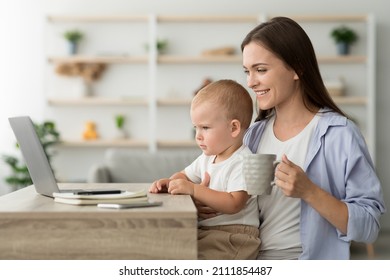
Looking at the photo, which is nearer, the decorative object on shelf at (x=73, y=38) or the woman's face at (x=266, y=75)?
the woman's face at (x=266, y=75)

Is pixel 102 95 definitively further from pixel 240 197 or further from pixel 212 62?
pixel 240 197

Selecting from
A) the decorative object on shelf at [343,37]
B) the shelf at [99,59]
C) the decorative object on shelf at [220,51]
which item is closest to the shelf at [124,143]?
the shelf at [99,59]

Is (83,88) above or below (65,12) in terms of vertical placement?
below

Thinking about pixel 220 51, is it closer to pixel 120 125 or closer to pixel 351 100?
pixel 120 125

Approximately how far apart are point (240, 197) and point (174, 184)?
168mm

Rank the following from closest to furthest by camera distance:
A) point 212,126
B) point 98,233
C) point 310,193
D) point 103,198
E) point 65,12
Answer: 1. point 98,233
2. point 103,198
3. point 310,193
4. point 212,126
5. point 65,12

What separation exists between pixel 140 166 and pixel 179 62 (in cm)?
230

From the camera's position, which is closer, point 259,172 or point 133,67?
point 259,172

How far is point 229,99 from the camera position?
182cm

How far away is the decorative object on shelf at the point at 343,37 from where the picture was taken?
6.64 metres

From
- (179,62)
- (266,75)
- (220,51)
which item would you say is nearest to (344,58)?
(220,51)

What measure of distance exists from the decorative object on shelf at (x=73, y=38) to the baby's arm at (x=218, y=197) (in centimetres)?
518

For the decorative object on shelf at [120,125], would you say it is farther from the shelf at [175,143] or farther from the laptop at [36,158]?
the laptop at [36,158]
